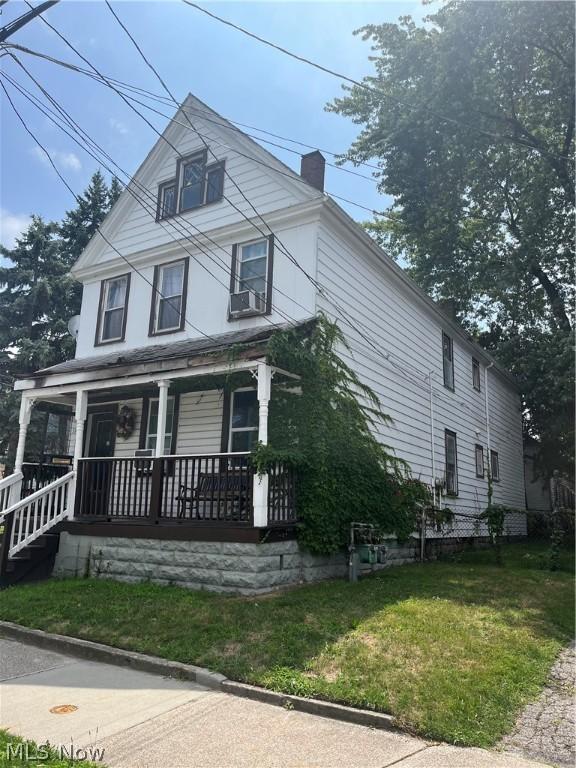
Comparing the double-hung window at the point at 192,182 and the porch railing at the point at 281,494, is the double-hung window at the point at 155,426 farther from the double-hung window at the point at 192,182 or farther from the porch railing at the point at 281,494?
the double-hung window at the point at 192,182

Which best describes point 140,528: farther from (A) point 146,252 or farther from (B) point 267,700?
(A) point 146,252

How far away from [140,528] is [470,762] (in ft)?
22.5

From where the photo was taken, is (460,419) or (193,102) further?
(460,419)

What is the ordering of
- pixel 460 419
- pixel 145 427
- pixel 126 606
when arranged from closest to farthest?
pixel 126 606
pixel 145 427
pixel 460 419

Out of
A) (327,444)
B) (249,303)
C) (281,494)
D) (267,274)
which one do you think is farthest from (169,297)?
(281,494)

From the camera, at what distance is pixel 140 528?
379 inches

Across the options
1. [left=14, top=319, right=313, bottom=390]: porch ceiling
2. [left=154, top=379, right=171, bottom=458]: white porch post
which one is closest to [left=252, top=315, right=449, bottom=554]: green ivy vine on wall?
[left=14, top=319, right=313, bottom=390]: porch ceiling

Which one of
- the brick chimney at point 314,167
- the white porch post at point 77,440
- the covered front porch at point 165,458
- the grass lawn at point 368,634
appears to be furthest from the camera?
the brick chimney at point 314,167

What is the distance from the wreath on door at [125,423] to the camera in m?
13.2

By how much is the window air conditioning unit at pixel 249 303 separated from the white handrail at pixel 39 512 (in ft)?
14.6

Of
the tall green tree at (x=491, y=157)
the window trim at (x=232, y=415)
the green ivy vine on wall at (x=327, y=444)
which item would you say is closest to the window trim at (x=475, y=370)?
the tall green tree at (x=491, y=157)

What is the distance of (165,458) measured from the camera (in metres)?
9.72

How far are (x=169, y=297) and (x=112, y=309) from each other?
1929 mm

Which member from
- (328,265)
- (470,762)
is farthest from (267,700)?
(328,265)
